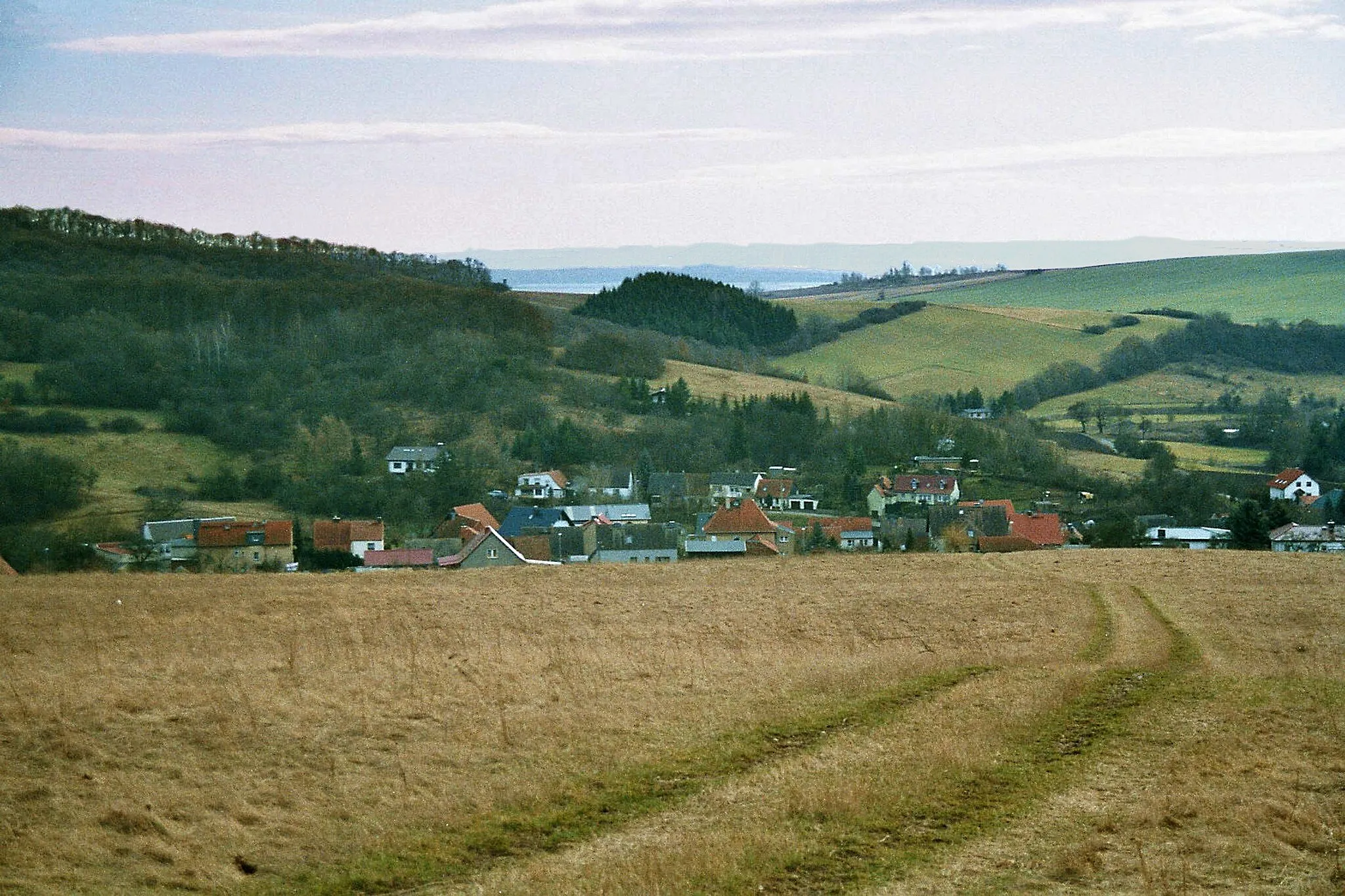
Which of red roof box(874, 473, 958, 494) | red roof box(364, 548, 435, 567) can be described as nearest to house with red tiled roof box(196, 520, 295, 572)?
Answer: red roof box(364, 548, 435, 567)

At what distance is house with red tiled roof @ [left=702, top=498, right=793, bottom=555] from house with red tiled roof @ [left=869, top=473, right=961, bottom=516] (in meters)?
10.7

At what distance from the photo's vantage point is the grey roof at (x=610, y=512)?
173ft

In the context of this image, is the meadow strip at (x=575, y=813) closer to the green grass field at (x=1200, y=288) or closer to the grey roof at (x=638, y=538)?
the grey roof at (x=638, y=538)

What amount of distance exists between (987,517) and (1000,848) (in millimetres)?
38845

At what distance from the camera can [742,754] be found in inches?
445

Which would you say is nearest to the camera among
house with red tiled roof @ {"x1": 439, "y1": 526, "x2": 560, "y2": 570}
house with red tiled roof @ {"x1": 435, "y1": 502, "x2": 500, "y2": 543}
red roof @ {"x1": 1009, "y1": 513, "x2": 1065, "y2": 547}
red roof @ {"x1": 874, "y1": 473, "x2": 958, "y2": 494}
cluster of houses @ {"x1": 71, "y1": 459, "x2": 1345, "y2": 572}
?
house with red tiled roof @ {"x1": 439, "y1": 526, "x2": 560, "y2": 570}

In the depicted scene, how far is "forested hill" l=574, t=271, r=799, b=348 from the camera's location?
119812 millimetres

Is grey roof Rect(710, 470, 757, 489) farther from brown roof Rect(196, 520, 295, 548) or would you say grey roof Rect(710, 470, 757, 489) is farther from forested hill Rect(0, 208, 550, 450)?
brown roof Rect(196, 520, 295, 548)

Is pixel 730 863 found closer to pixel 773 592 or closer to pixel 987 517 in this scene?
pixel 773 592

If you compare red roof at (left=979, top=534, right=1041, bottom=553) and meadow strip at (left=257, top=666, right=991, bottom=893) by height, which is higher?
meadow strip at (left=257, top=666, right=991, bottom=893)

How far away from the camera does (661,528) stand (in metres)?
43.4

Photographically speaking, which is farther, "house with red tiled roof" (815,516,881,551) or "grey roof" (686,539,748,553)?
"house with red tiled roof" (815,516,881,551)

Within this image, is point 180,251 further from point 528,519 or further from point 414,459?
point 528,519

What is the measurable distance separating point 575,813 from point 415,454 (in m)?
52.5
